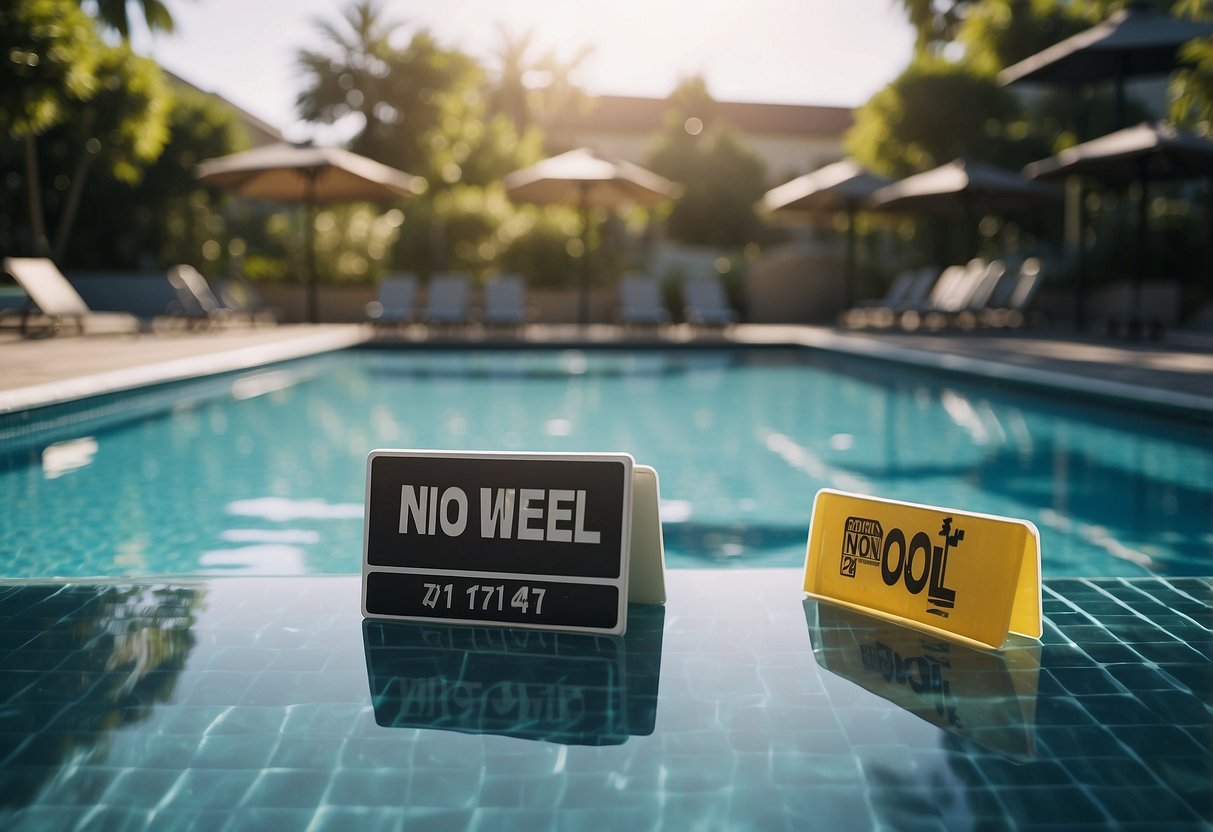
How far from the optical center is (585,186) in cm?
1493

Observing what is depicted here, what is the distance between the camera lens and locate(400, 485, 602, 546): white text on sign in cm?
233

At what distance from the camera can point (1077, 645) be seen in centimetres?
235

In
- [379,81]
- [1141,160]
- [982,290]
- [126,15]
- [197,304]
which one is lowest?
[197,304]

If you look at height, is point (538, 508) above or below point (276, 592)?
above

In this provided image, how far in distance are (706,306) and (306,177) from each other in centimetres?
627

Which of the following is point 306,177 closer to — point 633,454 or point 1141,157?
point 633,454

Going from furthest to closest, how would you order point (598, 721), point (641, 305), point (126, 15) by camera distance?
point (126, 15)
point (641, 305)
point (598, 721)

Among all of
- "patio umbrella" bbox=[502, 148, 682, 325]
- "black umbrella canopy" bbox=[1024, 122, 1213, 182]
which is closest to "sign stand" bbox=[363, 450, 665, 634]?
"black umbrella canopy" bbox=[1024, 122, 1213, 182]

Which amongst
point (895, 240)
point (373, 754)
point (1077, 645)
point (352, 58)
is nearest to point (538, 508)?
point (373, 754)

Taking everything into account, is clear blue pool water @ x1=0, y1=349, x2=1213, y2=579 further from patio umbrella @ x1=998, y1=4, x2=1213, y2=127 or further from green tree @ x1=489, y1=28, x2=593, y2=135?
green tree @ x1=489, y1=28, x2=593, y2=135

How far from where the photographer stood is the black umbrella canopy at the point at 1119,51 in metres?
12.2

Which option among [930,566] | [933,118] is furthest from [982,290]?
[930,566]

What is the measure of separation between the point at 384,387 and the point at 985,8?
16.3 metres

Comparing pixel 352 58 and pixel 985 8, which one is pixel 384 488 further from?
pixel 352 58
